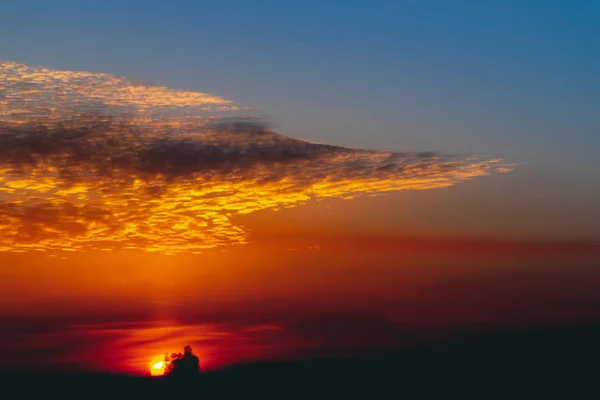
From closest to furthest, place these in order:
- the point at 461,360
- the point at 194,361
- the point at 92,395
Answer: the point at 194,361
the point at 92,395
the point at 461,360

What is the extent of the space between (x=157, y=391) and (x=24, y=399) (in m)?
19.4

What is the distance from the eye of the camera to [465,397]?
96.2 meters

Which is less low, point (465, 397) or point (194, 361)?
point (194, 361)

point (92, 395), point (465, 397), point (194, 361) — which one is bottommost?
point (465, 397)

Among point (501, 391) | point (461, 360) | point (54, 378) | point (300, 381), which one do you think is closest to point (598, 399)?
point (501, 391)

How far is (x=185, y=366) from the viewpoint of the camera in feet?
252

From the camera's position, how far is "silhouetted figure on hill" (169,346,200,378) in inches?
3027

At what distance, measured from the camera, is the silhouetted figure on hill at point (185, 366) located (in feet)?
252

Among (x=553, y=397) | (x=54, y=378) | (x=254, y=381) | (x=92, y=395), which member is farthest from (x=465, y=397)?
(x=54, y=378)

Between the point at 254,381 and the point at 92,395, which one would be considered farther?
the point at 254,381

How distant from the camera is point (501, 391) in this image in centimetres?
9694

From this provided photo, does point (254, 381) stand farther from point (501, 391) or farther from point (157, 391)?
point (501, 391)

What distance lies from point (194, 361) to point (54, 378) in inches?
1152

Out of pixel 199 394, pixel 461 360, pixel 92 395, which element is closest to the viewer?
pixel 199 394
